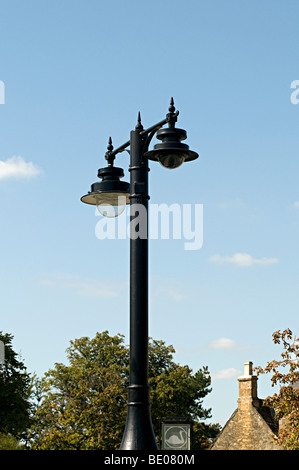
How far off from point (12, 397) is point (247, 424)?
15.4 metres

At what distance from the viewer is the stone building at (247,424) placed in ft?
145

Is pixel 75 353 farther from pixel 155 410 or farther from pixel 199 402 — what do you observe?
pixel 199 402

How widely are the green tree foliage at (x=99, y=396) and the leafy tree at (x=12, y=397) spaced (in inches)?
125

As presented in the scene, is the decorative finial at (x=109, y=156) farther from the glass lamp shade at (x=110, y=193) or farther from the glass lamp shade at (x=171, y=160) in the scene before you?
the glass lamp shade at (x=171, y=160)

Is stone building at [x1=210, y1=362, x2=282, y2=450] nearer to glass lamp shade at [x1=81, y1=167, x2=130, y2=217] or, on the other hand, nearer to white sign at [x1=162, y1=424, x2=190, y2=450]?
white sign at [x1=162, y1=424, x2=190, y2=450]

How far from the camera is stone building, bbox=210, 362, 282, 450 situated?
44.1 metres

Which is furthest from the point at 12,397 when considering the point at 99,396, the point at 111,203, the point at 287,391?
the point at 111,203

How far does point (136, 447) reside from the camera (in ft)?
26.4

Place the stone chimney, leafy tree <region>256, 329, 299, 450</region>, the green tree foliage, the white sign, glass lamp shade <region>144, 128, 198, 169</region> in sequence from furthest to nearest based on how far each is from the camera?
the green tree foliage, the stone chimney, leafy tree <region>256, 329, 299, 450</region>, the white sign, glass lamp shade <region>144, 128, 198, 169</region>

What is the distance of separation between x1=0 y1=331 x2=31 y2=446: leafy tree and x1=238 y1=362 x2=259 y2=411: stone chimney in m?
14.1

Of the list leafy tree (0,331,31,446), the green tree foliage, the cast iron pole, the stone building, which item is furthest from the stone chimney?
the cast iron pole

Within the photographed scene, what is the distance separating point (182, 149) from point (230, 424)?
1528 inches

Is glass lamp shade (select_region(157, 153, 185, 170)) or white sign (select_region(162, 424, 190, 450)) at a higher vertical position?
glass lamp shade (select_region(157, 153, 185, 170))

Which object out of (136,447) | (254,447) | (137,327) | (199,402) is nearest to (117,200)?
(137,327)
